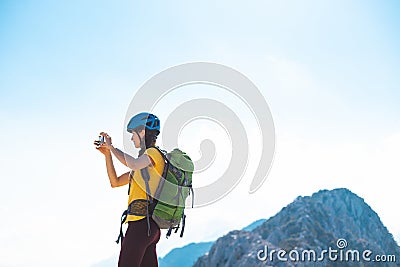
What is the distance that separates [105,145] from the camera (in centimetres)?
531

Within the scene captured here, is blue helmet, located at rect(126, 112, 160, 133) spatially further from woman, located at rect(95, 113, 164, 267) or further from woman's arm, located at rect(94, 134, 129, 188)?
woman's arm, located at rect(94, 134, 129, 188)

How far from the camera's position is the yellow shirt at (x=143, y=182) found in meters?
5.41

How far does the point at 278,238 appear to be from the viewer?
4279 inches

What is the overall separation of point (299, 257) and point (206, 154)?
304 ft

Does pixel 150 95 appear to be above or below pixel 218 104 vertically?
below

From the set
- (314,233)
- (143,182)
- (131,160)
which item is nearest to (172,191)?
(143,182)

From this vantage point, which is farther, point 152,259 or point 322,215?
point 322,215

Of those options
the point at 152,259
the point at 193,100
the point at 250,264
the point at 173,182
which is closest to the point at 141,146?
the point at 173,182

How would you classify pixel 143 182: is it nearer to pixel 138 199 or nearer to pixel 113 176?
pixel 138 199

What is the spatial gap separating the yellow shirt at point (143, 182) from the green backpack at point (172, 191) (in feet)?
0.21

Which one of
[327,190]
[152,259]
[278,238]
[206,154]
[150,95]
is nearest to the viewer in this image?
[152,259]

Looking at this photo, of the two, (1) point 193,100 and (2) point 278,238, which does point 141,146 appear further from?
(2) point 278,238

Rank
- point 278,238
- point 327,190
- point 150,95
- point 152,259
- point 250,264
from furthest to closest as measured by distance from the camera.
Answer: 1. point 327,190
2. point 278,238
3. point 250,264
4. point 150,95
5. point 152,259

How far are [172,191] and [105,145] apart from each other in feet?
3.42
